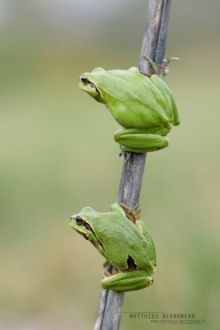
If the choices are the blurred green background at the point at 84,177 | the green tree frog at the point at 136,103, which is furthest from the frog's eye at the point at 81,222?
the blurred green background at the point at 84,177

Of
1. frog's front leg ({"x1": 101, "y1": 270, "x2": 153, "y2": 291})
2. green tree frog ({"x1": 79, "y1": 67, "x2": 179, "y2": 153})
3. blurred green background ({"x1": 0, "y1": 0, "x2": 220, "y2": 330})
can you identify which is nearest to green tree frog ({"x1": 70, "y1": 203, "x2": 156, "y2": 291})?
frog's front leg ({"x1": 101, "y1": 270, "x2": 153, "y2": 291})

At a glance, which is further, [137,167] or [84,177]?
[84,177]

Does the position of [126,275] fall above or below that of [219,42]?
below

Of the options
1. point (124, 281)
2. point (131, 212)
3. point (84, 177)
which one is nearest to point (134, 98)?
point (131, 212)

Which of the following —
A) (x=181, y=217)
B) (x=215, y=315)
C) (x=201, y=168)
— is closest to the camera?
(x=215, y=315)

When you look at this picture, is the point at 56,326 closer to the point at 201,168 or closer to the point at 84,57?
the point at 201,168

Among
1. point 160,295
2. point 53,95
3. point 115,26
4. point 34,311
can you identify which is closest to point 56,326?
point 34,311

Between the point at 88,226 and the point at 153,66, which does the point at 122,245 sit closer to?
the point at 88,226
